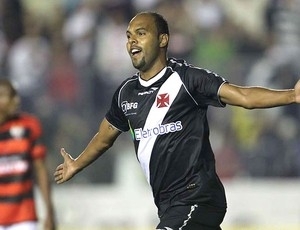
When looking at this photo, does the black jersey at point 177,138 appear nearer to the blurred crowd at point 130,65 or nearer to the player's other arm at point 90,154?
the player's other arm at point 90,154

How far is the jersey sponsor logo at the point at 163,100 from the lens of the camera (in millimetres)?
6934

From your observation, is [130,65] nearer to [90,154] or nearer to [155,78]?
[90,154]

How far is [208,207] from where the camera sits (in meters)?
6.91

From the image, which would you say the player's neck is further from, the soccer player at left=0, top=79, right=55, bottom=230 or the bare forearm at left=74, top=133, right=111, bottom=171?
the soccer player at left=0, top=79, right=55, bottom=230

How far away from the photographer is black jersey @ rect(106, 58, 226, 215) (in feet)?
22.6

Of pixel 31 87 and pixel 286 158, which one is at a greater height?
pixel 31 87

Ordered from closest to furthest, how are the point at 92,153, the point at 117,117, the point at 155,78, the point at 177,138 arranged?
1. the point at 177,138
2. the point at 155,78
3. the point at 117,117
4. the point at 92,153

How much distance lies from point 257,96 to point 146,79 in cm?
98

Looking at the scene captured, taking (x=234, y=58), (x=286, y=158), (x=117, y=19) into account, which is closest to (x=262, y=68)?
(x=234, y=58)

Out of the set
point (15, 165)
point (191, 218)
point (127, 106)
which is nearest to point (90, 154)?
point (127, 106)

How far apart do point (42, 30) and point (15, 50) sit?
0.55 meters

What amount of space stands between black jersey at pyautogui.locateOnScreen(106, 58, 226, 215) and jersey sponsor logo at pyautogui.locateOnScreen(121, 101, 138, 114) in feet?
0.09

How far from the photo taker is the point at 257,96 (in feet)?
21.2

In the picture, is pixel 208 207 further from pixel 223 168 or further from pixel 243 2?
pixel 243 2
